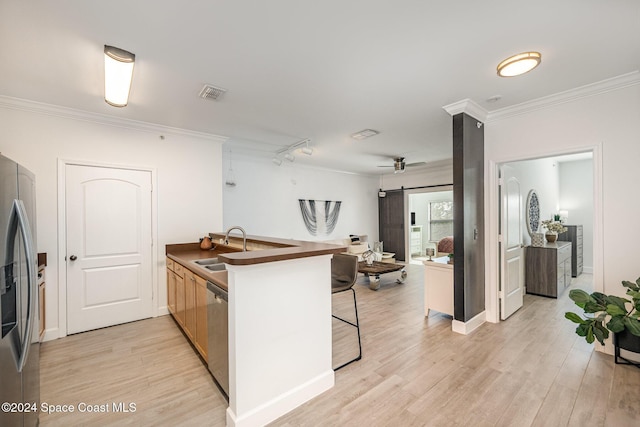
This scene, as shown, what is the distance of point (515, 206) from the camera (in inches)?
146

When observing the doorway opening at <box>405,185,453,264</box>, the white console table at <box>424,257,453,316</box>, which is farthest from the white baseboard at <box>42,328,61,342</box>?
the doorway opening at <box>405,185,453,264</box>

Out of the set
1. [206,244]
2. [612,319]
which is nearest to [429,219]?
[612,319]

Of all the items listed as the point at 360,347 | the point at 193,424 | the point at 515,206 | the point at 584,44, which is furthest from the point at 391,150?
the point at 193,424

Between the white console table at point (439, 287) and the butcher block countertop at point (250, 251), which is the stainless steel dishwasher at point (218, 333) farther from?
the white console table at point (439, 287)

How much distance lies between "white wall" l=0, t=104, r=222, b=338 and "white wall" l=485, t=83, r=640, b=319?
4369 mm

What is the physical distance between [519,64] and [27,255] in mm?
3542

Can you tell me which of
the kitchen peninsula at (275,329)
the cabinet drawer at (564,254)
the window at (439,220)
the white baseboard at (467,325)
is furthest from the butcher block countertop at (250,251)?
the window at (439,220)

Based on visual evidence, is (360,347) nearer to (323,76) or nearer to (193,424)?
(193,424)

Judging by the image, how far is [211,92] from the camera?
2.65m

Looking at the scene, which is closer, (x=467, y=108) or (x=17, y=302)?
(x=17, y=302)

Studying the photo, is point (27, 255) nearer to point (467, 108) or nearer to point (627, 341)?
point (467, 108)

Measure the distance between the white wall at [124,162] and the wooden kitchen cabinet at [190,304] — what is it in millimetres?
1142

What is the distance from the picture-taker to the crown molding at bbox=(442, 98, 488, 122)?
9.55ft

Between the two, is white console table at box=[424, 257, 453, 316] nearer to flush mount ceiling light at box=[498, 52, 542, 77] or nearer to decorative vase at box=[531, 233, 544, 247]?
flush mount ceiling light at box=[498, 52, 542, 77]
